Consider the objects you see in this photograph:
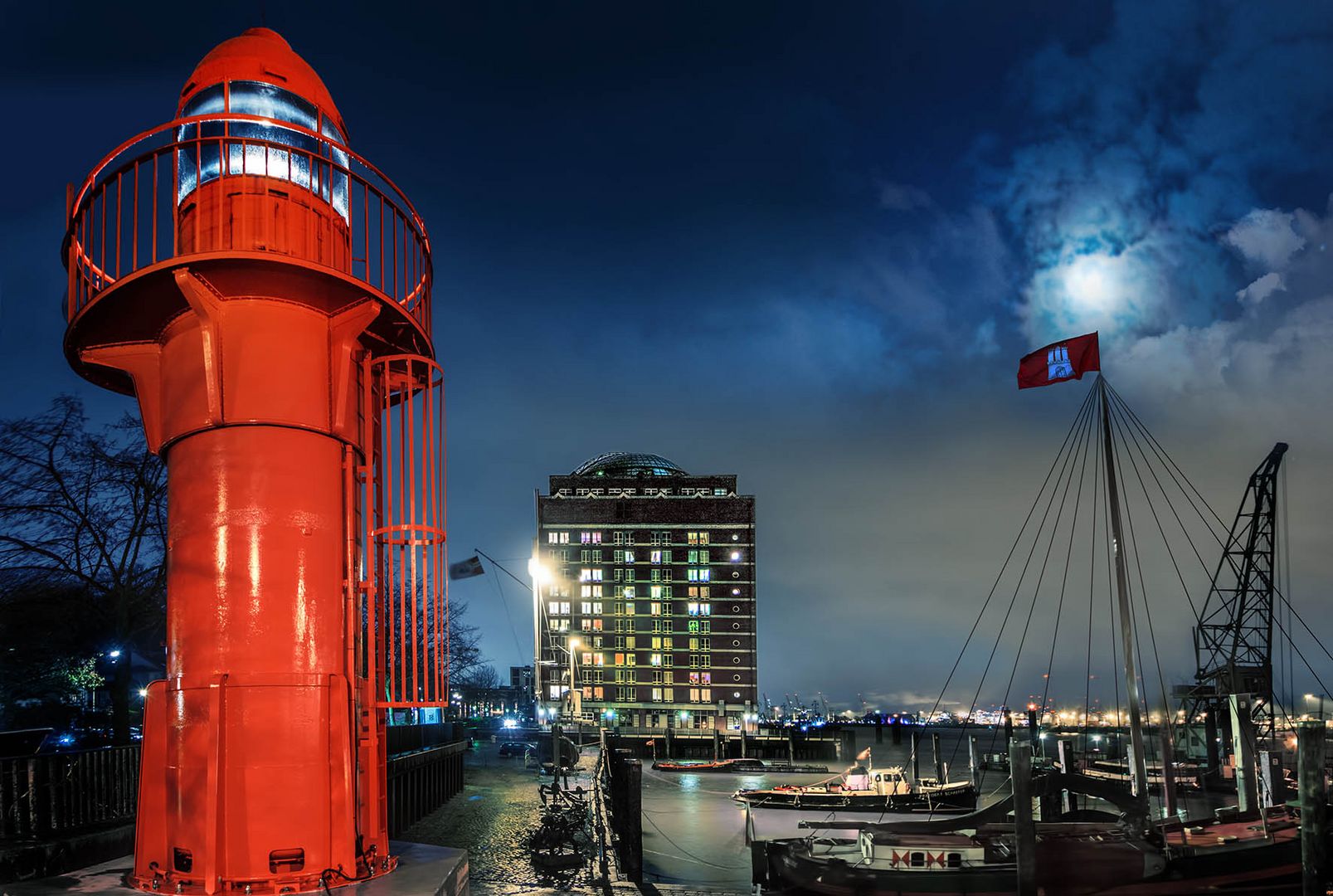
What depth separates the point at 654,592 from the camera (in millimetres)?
153125

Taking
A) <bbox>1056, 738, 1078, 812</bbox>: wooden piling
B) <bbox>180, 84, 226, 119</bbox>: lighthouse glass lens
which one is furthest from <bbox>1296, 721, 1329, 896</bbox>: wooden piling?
<bbox>180, 84, 226, 119</bbox>: lighthouse glass lens

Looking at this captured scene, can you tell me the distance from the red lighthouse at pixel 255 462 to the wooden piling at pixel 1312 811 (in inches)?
745

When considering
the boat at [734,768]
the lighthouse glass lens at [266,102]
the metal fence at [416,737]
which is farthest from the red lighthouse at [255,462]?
the boat at [734,768]

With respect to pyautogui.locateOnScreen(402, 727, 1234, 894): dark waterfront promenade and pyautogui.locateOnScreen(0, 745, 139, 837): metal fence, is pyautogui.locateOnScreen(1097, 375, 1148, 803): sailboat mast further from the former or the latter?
pyautogui.locateOnScreen(0, 745, 139, 837): metal fence

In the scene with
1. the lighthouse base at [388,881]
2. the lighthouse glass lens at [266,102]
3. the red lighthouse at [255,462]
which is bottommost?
the lighthouse base at [388,881]

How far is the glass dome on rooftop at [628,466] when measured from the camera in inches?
6481

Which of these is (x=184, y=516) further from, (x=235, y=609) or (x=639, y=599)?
(x=639, y=599)

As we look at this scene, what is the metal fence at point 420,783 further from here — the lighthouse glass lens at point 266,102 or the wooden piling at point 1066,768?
the wooden piling at point 1066,768

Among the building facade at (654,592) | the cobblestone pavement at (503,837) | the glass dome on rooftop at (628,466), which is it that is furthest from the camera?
the glass dome on rooftop at (628,466)

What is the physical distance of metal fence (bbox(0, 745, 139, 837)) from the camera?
44.5 feet

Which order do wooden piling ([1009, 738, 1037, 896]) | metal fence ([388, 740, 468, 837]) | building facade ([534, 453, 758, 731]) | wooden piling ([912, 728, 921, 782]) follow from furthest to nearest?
building facade ([534, 453, 758, 731]) < wooden piling ([912, 728, 921, 782]) < metal fence ([388, 740, 468, 837]) < wooden piling ([1009, 738, 1037, 896])

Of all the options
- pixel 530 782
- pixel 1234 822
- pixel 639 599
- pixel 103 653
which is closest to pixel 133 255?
pixel 103 653

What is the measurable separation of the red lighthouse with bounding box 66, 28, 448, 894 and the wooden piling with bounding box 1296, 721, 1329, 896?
62.1 feet

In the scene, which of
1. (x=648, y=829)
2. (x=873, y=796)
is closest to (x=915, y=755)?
(x=873, y=796)
